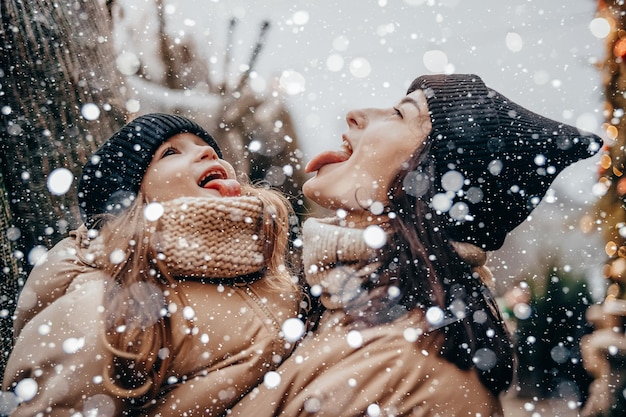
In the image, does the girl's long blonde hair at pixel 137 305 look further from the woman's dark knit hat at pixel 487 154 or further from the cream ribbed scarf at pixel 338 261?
the woman's dark knit hat at pixel 487 154

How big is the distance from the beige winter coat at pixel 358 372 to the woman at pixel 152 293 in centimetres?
5

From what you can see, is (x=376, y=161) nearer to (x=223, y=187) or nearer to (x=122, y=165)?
(x=223, y=187)

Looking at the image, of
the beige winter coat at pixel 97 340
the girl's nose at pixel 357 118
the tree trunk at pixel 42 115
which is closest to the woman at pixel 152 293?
the beige winter coat at pixel 97 340

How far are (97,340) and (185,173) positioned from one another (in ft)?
0.92

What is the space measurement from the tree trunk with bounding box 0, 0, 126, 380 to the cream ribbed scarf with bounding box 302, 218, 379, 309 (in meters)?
0.47

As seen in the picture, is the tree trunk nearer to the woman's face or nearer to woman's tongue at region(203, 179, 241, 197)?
woman's tongue at region(203, 179, 241, 197)

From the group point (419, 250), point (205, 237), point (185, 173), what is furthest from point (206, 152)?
point (419, 250)

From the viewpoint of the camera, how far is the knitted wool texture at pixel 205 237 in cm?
67

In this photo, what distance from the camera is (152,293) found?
0.68 metres

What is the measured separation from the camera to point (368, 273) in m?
0.69

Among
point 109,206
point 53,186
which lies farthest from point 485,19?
point 53,186

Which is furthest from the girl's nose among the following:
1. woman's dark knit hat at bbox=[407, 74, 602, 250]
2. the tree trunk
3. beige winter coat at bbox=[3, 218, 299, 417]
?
the tree trunk

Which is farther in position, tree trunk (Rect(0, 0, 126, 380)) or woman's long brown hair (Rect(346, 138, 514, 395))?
tree trunk (Rect(0, 0, 126, 380))

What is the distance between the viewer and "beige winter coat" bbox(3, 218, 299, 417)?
0.63m
